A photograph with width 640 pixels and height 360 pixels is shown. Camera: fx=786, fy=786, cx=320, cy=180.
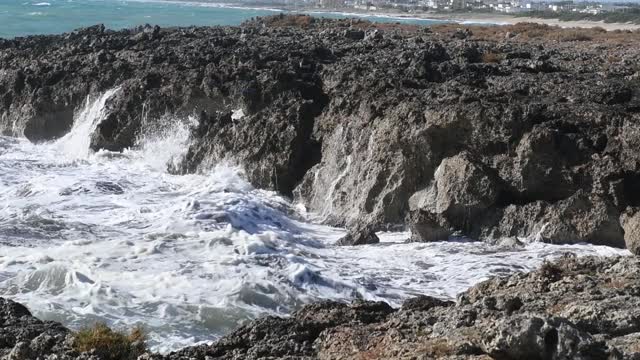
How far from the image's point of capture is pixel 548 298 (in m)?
8.18

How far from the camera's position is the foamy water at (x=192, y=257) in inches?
521

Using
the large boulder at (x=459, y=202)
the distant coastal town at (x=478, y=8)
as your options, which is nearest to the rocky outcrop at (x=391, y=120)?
the large boulder at (x=459, y=202)

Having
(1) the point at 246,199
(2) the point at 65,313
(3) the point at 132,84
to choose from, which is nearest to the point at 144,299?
(2) the point at 65,313

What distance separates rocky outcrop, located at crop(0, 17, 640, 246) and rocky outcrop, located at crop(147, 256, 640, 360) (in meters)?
6.90

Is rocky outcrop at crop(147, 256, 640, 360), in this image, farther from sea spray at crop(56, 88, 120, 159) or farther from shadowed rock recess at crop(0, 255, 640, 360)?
sea spray at crop(56, 88, 120, 159)

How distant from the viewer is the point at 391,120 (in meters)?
19.1

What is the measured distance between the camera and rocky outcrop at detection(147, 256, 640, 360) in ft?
21.3

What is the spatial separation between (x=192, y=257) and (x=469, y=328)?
9.41 metres

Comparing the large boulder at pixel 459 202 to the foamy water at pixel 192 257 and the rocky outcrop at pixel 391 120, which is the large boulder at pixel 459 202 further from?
the foamy water at pixel 192 257

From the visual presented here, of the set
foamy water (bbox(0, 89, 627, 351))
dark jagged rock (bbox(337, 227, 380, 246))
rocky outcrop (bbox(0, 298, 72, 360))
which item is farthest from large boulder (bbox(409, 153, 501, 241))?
rocky outcrop (bbox(0, 298, 72, 360))

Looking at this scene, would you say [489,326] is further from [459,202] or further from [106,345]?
[459,202]

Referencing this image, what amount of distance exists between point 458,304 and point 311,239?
29.2 feet

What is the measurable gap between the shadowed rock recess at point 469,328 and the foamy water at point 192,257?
130 inches

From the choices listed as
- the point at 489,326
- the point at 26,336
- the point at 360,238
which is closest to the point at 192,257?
the point at 360,238
